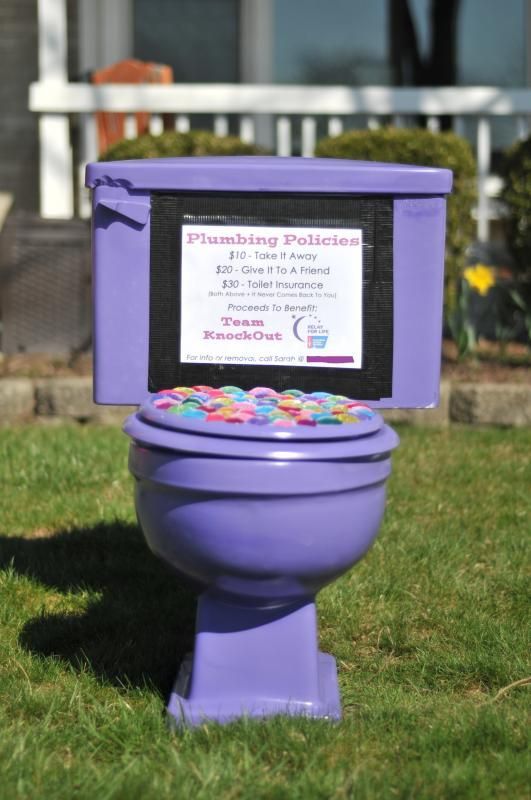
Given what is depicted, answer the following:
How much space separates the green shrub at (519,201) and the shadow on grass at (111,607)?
3.43 meters

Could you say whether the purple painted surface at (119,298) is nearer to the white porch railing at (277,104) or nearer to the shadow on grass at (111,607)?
the shadow on grass at (111,607)

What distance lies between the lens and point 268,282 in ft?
10.1

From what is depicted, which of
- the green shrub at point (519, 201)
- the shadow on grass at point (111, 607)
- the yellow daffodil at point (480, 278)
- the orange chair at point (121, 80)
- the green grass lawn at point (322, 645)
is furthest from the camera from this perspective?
the orange chair at point (121, 80)

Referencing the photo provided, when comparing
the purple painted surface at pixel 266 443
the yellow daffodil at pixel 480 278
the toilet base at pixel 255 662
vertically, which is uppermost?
the purple painted surface at pixel 266 443

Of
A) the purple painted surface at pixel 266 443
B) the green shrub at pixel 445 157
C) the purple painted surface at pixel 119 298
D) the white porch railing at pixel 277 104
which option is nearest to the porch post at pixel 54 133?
the white porch railing at pixel 277 104

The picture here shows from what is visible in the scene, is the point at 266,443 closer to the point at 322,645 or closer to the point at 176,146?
the point at 322,645

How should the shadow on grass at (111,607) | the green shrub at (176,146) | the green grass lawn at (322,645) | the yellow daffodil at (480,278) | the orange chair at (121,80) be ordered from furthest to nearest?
the orange chair at (121,80) → the green shrub at (176,146) → the yellow daffodil at (480,278) → the shadow on grass at (111,607) → the green grass lawn at (322,645)

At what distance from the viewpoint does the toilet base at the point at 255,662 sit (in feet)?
9.03

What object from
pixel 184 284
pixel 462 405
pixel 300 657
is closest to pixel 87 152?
pixel 462 405

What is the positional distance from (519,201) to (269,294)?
154 inches

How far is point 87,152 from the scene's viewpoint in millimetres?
7895

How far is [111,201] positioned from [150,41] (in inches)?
263

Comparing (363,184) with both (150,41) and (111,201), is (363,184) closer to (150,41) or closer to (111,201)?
(111,201)

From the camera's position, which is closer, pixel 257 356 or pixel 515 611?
pixel 257 356
